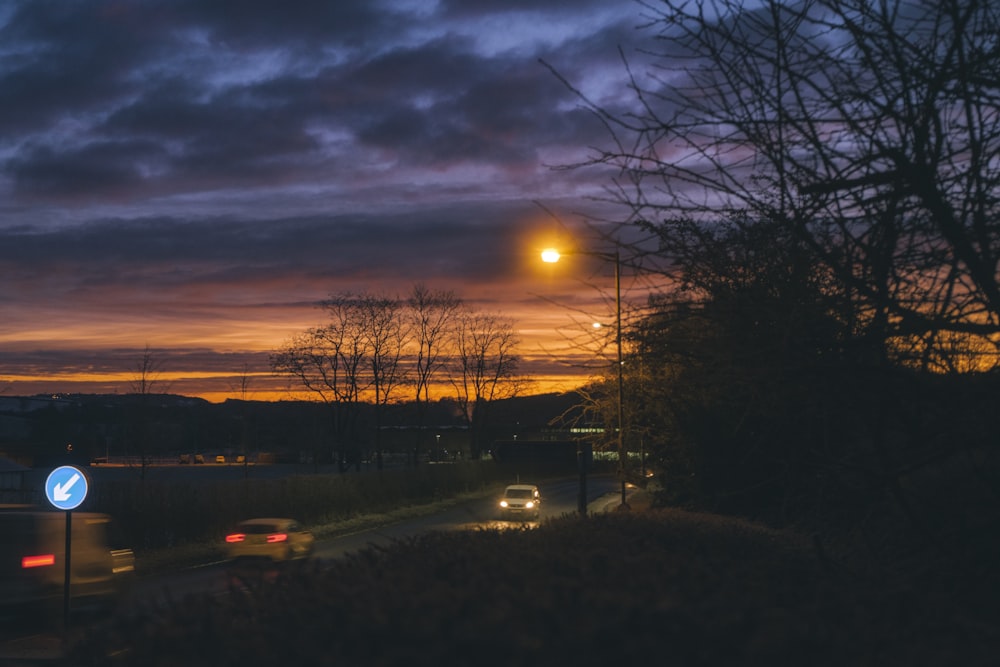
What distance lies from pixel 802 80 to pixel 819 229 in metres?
0.99

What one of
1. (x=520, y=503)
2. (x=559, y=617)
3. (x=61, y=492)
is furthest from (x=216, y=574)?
(x=559, y=617)

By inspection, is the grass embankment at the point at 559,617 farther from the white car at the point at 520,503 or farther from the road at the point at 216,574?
the white car at the point at 520,503

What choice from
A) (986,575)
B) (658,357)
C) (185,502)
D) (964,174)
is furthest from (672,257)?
(185,502)

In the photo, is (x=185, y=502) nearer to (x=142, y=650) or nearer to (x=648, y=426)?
(x=648, y=426)

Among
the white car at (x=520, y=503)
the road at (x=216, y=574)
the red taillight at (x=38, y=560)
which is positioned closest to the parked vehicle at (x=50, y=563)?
the red taillight at (x=38, y=560)

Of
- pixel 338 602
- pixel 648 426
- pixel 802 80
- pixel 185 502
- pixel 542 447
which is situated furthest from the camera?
pixel 542 447

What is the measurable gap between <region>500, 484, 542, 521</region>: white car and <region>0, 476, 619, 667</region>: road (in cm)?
171

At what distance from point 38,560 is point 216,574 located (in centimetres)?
934

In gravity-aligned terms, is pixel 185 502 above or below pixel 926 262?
below

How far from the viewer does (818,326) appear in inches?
238

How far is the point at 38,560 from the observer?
539 inches

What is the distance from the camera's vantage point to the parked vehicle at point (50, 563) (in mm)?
13508

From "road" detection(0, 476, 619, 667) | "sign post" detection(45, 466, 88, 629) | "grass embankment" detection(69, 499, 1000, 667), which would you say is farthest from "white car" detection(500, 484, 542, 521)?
"grass embankment" detection(69, 499, 1000, 667)

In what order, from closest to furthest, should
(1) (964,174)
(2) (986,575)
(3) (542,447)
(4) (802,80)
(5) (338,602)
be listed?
(5) (338,602) → (1) (964,174) → (4) (802,80) → (2) (986,575) → (3) (542,447)
